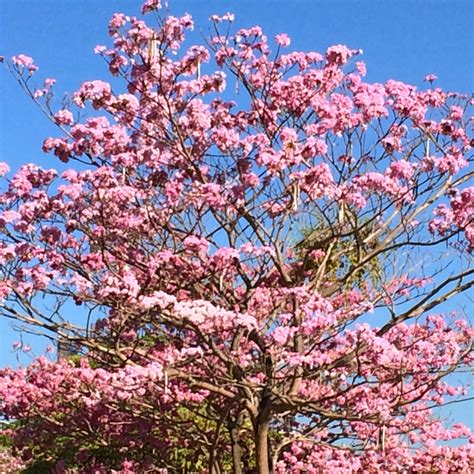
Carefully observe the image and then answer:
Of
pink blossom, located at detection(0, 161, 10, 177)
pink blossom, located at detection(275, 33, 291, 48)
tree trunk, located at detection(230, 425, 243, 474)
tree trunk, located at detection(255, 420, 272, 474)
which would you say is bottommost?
tree trunk, located at detection(255, 420, 272, 474)

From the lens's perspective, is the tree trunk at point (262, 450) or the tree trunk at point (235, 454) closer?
the tree trunk at point (262, 450)

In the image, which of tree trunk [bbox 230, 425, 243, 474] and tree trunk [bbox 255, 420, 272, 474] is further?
tree trunk [bbox 230, 425, 243, 474]

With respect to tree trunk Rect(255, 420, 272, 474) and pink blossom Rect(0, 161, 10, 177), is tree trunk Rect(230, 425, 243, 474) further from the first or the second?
pink blossom Rect(0, 161, 10, 177)

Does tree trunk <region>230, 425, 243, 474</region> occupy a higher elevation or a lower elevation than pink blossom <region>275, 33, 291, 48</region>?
lower

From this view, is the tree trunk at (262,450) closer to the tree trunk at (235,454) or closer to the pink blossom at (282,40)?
the tree trunk at (235,454)

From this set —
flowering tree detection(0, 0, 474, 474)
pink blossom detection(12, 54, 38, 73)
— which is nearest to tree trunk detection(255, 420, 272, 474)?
flowering tree detection(0, 0, 474, 474)

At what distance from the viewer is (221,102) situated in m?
9.08

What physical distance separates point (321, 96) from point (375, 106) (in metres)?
0.56

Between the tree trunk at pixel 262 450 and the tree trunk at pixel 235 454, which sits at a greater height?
the tree trunk at pixel 235 454

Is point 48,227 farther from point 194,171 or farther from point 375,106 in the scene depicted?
point 375,106

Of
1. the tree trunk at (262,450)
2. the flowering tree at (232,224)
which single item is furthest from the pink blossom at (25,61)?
the tree trunk at (262,450)

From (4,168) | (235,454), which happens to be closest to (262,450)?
(235,454)

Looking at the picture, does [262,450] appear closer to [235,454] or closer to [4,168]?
[235,454]

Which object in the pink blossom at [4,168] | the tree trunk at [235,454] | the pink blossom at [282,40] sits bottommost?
the tree trunk at [235,454]
